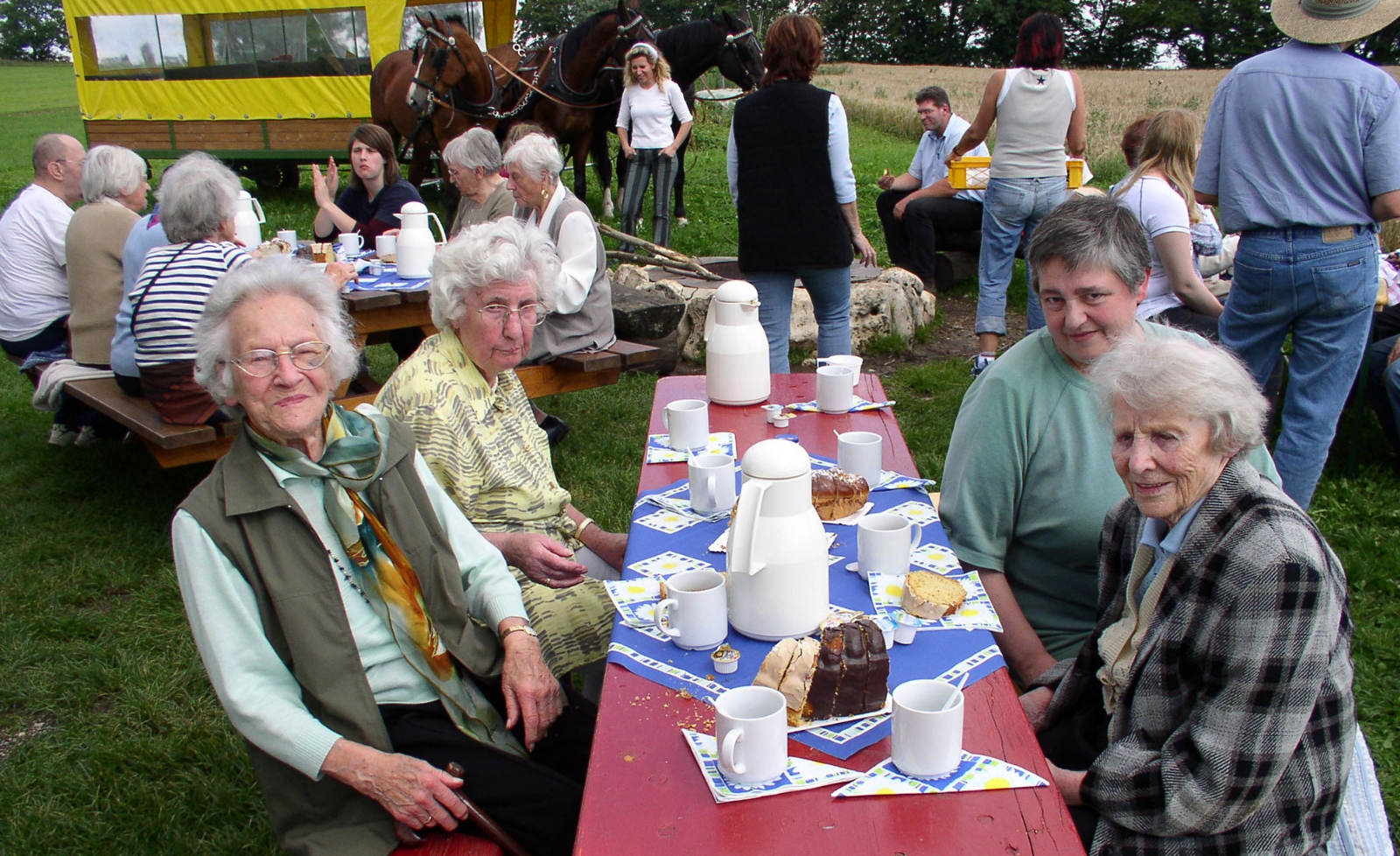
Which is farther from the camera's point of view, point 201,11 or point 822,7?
point 822,7

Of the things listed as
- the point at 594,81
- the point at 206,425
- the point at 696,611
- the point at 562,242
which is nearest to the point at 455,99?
the point at 594,81

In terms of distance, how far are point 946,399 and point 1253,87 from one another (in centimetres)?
235

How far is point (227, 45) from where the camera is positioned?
1300cm

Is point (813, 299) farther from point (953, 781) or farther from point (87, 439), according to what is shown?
point (87, 439)

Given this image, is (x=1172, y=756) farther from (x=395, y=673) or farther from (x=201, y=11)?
(x=201, y=11)

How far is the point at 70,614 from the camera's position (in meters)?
3.59

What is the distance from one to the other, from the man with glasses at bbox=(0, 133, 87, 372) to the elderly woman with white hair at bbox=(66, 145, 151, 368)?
299mm

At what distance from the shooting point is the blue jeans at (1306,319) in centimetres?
351

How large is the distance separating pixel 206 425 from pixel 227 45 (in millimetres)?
11340

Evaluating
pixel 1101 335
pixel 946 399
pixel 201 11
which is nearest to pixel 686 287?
pixel 946 399

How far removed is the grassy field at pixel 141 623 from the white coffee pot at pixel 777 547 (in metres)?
1.61

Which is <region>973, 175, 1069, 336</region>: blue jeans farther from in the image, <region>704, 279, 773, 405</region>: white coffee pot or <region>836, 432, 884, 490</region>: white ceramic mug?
<region>836, 432, 884, 490</region>: white ceramic mug

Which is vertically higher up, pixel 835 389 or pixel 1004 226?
pixel 1004 226

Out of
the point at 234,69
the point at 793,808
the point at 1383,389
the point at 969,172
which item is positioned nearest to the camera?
the point at 793,808
